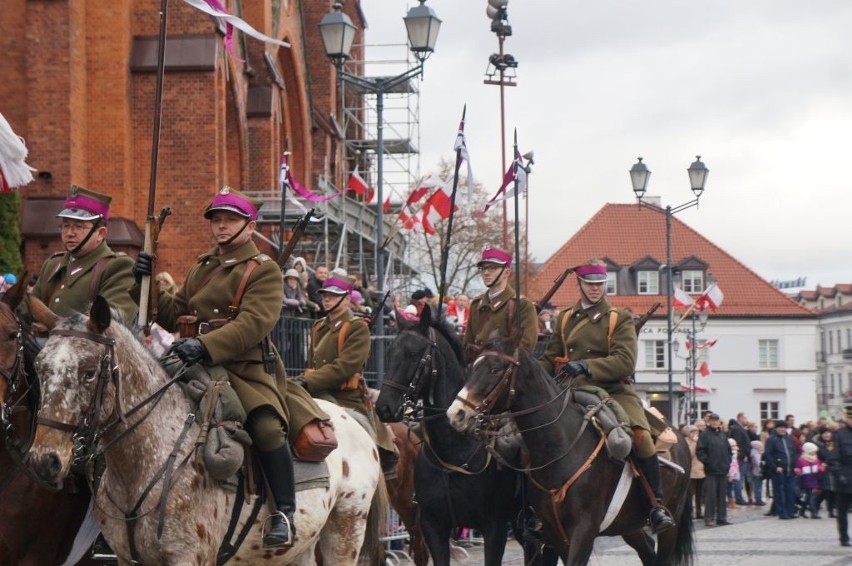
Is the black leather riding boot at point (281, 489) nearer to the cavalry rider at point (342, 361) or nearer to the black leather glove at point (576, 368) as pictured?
the cavalry rider at point (342, 361)

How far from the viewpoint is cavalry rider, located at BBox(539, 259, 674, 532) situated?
491 inches

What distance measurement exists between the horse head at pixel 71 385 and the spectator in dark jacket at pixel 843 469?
17.1 metres

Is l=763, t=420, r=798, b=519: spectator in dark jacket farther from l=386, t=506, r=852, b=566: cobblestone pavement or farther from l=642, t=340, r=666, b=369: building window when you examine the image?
l=642, t=340, r=666, b=369: building window

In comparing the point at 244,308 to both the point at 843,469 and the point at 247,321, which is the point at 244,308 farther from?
the point at 843,469

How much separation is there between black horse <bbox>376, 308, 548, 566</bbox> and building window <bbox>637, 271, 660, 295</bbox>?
7268 cm

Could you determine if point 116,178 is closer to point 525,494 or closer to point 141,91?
point 141,91

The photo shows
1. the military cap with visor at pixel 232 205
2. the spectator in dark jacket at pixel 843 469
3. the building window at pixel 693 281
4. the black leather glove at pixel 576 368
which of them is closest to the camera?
the military cap with visor at pixel 232 205

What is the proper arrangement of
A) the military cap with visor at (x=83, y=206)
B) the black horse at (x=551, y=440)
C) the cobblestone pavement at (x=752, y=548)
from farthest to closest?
the cobblestone pavement at (x=752, y=548) → the black horse at (x=551, y=440) → the military cap with visor at (x=83, y=206)

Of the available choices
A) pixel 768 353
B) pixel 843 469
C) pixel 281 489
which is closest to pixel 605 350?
pixel 281 489

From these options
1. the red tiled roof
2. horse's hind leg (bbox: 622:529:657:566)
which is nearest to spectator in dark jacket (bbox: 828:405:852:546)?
horse's hind leg (bbox: 622:529:657:566)

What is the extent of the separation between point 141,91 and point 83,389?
861 inches

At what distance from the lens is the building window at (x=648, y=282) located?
277ft

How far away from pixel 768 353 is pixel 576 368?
8266cm

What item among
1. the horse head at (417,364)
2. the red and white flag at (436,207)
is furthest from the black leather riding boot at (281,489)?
the red and white flag at (436,207)
